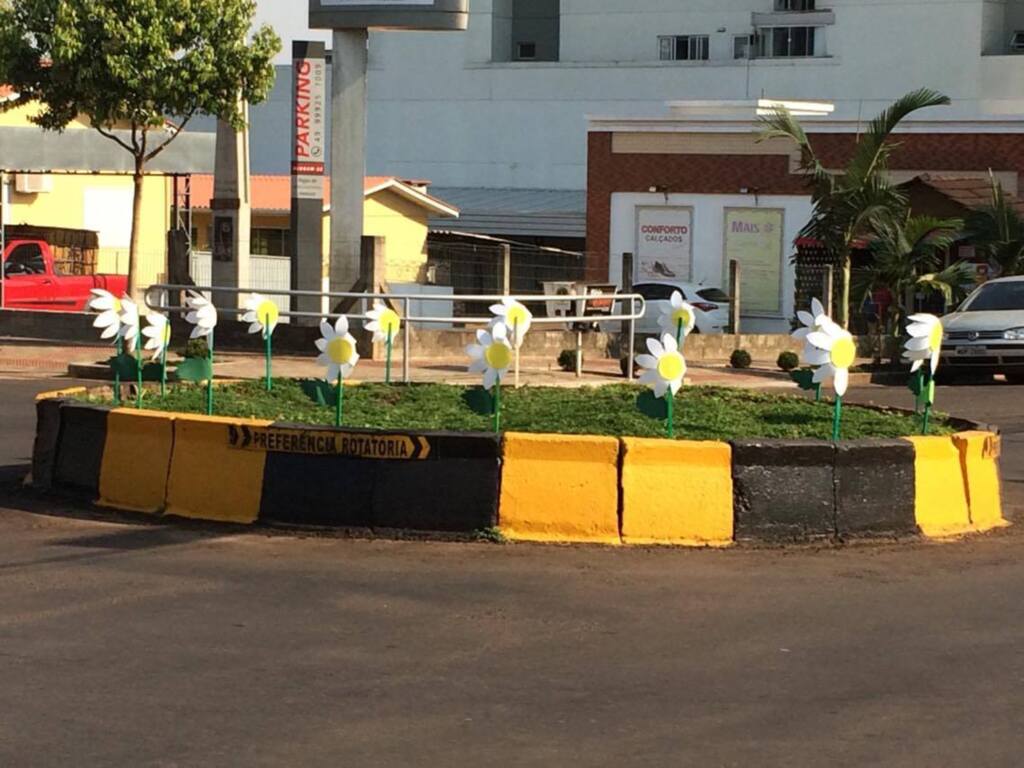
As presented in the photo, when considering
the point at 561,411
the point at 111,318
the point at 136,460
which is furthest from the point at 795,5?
the point at 136,460

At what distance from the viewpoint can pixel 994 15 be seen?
64375 millimetres

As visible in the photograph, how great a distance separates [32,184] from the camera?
4219 centimetres

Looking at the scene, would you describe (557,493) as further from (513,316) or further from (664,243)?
(664,243)

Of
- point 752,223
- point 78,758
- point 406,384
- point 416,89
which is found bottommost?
point 78,758

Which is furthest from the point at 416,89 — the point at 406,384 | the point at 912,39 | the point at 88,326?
the point at 406,384

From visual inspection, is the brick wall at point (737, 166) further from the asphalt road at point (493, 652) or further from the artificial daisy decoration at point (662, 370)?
the asphalt road at point (493, 652)

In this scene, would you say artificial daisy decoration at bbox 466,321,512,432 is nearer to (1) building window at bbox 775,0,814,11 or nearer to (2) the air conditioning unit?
(2) the air conditioning unit

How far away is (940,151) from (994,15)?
2657cm

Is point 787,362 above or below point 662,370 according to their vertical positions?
below

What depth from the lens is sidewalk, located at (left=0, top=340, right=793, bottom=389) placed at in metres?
23.0

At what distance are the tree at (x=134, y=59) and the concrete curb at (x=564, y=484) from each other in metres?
14.8

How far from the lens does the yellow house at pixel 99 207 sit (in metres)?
42.2

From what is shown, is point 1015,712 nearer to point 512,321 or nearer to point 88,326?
point 512,321

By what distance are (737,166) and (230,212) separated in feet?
56.5
